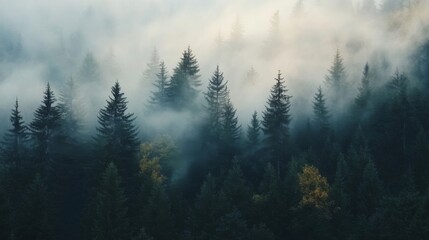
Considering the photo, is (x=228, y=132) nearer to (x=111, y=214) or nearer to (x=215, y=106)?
(x=215, y=106)

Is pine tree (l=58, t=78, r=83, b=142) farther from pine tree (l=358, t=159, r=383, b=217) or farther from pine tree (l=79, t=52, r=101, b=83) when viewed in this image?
pine tree (l=358, t=159, r=383, b=217)

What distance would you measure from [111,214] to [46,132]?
2191 cm

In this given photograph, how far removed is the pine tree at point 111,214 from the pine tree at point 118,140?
383 inches

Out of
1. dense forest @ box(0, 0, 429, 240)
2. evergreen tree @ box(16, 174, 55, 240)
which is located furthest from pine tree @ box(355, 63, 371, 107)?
evergreen tree @ box(16, 174, 55, 240)

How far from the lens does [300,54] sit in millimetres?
141500

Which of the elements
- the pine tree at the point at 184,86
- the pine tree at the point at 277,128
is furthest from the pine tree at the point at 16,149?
the pine tree at the point at 277,128

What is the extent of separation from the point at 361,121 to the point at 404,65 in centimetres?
3413

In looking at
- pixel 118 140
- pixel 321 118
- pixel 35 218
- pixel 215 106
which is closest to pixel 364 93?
pixel 321 118

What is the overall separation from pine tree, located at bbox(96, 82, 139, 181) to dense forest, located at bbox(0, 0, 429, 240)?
158mm

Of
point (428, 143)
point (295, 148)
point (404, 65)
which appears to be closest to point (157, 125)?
point (295, 148)

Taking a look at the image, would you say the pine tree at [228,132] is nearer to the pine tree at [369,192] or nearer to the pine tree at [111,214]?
the pine tree at [369,192]

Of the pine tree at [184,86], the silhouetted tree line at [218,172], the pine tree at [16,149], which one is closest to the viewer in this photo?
the silhouetted tree line at [218,172]

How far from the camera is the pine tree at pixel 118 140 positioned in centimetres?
7450

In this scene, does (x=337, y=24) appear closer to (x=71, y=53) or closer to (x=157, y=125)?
(x=71, y=53)
